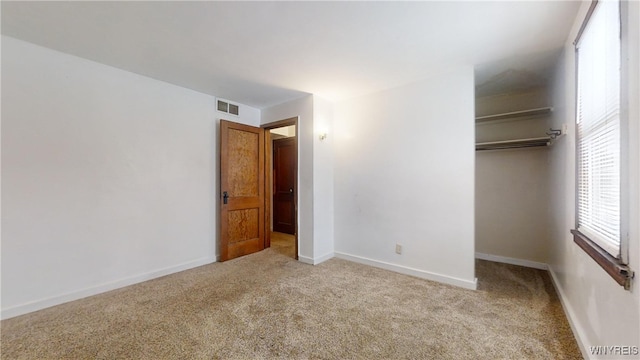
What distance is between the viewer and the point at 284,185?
5531mm

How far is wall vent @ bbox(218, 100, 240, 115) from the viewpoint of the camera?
12.2 ft

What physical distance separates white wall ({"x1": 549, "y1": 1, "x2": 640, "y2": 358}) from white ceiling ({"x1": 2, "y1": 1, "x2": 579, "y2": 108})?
16.5 inches

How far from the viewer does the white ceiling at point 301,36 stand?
179cm

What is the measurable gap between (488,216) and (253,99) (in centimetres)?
388

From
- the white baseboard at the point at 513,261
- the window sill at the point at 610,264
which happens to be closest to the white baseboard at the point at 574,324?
the window sill at the point at 610,264

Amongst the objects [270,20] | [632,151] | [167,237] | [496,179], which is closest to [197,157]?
[167,237]

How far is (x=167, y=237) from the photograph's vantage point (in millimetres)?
3133

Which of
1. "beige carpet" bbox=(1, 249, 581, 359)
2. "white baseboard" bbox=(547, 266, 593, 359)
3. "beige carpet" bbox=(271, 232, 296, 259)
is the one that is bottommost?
"beige carpet" bbox=(271, 232, 296, 259)

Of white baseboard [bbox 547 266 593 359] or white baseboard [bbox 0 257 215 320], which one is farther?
white baseboard [bbox 0 257 215 320]

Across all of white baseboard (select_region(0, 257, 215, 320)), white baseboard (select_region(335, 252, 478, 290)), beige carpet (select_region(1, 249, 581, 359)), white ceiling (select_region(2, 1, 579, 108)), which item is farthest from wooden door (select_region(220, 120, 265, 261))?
white baseboard (select_region(335, 252, 478, 290))

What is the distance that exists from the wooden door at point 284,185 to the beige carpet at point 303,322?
258 cm

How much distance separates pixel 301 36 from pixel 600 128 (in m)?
2.15

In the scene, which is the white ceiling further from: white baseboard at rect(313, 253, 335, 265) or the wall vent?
white baseboard at rect(313, 253, 335, 265)

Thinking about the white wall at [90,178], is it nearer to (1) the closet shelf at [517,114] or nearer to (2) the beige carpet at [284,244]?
Answer: (2) the beige carpet at [284,244]
